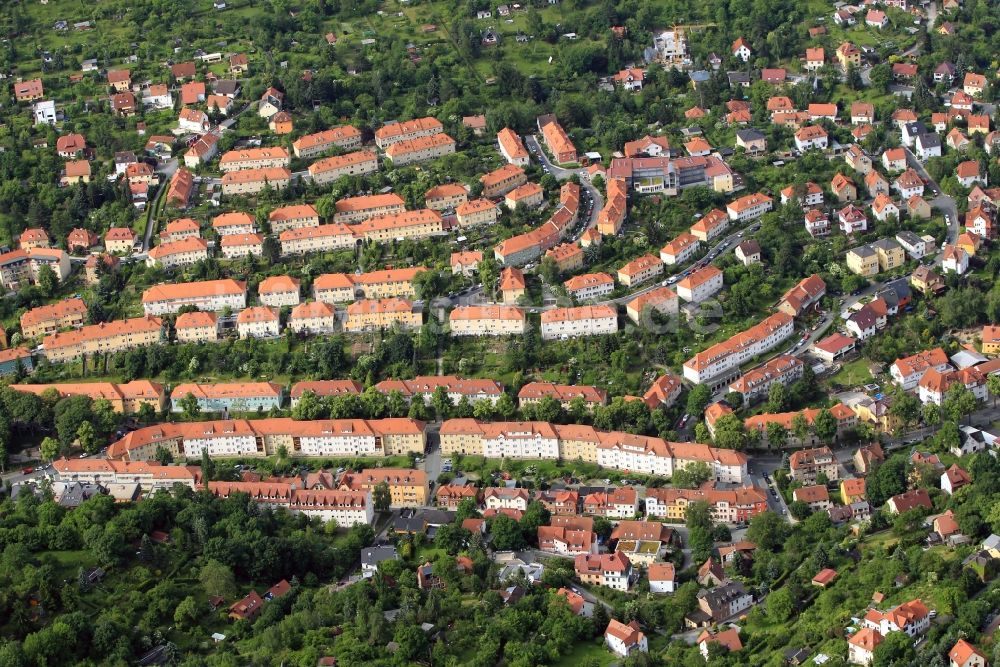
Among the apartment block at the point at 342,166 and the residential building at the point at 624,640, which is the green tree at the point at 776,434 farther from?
the apartment block at the point at 342,166

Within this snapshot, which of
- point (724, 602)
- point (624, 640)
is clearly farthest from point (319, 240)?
point (624, 640)

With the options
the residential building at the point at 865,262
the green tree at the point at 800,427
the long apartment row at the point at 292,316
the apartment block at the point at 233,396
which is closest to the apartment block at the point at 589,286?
the long apartment row at the point at 292,316

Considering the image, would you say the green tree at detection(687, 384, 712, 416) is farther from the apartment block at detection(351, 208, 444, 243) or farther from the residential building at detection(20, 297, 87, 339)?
the residential building at detection(20, 297, 87, 339)

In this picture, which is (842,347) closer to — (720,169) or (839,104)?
(720,169)

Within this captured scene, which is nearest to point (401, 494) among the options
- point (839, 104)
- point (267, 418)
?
point (267, 418)

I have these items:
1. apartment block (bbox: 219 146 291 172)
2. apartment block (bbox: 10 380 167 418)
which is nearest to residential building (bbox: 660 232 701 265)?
apartment block (bbox: 219 146 291 172)
